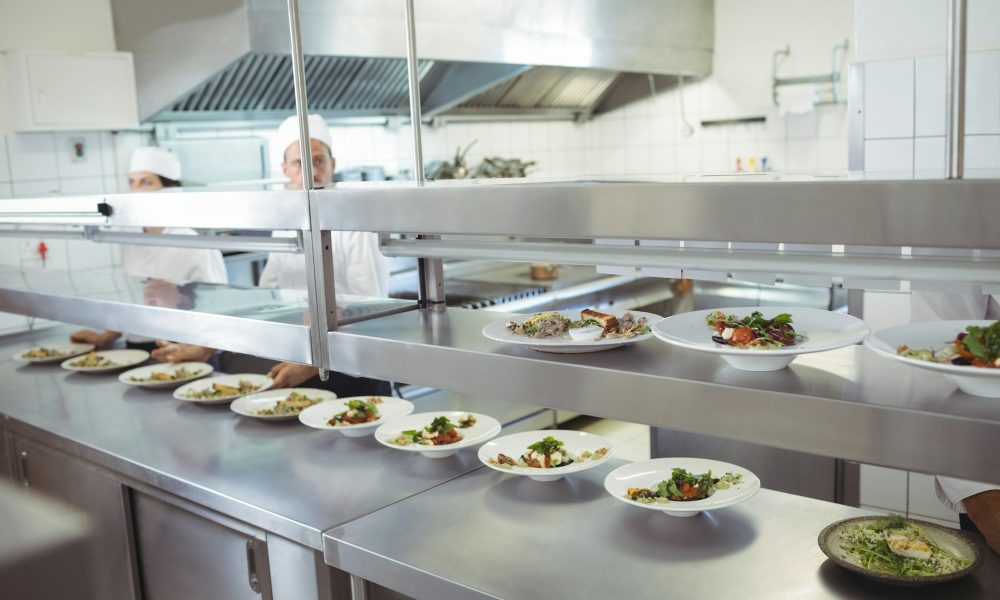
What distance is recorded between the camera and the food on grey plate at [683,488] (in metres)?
1.84

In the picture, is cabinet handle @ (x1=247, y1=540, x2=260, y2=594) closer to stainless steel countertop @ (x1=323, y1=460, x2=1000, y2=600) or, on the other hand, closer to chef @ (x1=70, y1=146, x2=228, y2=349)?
stainless steel countertop @ (x1=323, y1=460, x2=1000, y2=600)

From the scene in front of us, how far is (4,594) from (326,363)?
6.74 feet

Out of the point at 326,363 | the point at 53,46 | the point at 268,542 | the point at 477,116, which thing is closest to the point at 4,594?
the point at 268,542

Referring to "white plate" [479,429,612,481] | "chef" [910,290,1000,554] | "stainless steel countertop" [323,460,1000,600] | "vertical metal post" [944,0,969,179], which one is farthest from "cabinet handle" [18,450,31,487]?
"vertical metal post" [944,0,969,179]

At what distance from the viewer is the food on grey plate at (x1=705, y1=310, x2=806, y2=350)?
52.0 inches

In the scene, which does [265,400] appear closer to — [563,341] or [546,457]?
[546,457]

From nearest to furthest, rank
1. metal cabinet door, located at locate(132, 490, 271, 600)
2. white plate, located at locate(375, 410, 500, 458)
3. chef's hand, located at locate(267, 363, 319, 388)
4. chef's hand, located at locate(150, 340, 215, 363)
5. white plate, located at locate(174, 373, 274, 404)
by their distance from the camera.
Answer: metal cabinet door, located at locate(132, 490, 271, 600) → white plate, located at locate(375, 410, 500, 458) → white plate, located at locate(174, 373, 274, 404) → chef's hand, located at locate(267, 363, 319, 388) → chef's hand, located at locate(150, 340, 215, 363)

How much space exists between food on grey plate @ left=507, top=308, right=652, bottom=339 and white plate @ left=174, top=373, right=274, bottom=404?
59.8 inches

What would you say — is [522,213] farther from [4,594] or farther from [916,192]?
[4,594]

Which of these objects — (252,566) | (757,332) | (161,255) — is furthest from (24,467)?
(757,332)

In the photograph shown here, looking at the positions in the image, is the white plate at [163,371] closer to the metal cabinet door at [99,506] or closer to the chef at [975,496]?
the metal cabinet door at [99,506]

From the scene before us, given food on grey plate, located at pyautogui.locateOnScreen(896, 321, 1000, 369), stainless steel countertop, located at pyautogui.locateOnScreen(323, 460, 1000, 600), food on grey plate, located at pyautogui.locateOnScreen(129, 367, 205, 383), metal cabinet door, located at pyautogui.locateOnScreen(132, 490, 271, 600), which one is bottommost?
metal cabinet door, located at pyautogui.locateOnScreen(132, 490, 271, 600)

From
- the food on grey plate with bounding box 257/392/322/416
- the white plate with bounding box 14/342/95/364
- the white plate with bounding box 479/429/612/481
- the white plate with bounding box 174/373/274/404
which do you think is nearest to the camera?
the white plate with bounding box 479/429/612/481

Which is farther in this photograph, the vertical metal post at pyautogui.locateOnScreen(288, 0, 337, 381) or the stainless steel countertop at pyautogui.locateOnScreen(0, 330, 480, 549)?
the stainless steel countertop at pyautogui.locateOnScreen(0, 330, 480, 549)
